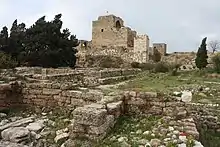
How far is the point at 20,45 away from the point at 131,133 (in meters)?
22.4

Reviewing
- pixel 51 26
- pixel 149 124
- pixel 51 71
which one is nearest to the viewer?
pixel 149 124

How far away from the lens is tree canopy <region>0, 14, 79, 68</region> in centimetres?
2414

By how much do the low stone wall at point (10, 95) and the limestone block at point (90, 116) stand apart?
3.14 m

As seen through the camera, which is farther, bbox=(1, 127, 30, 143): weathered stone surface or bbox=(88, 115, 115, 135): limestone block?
bbox=(1, 127, 30, 143): weathered stone surface

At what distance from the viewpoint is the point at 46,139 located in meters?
5.84

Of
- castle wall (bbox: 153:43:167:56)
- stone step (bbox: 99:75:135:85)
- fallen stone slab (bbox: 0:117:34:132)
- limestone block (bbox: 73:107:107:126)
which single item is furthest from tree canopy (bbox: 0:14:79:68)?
limestone block (bbox: 73:107:107:126)

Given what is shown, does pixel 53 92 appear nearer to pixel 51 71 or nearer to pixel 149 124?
pixel 149 124

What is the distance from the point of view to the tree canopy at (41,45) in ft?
79.2

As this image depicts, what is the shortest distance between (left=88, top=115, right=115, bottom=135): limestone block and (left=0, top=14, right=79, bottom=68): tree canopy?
18670 mm

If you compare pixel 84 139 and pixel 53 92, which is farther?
pixel 53 92

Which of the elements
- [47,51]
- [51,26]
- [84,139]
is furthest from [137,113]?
[51,26]

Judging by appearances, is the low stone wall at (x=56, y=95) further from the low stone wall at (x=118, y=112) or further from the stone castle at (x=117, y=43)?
the stone castle at (x=117, y=43)

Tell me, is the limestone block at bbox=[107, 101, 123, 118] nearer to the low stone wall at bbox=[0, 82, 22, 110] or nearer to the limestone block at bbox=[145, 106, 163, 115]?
the limestone block at bbox=[145, 106, 163, 115]

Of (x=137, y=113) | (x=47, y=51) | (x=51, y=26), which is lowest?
(x=137, y=113)
